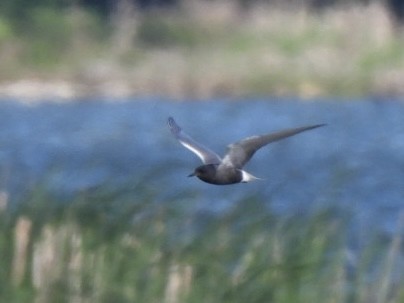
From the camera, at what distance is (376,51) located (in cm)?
2944

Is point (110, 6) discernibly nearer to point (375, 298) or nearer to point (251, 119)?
point (251, 119)

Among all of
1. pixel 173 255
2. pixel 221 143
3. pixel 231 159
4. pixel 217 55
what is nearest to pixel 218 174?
pixel 231 159

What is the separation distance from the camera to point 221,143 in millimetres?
20859

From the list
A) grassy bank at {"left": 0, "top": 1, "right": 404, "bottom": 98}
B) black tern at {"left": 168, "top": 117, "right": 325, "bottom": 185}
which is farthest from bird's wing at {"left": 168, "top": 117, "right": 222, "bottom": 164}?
grassy bank at {"left": 0, "top": 1, "right": 404, "bottom": 98}

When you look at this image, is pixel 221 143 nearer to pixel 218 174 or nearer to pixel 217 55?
pixel 217 55

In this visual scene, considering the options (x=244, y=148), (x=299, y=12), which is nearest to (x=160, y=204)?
(x=244, y=148)

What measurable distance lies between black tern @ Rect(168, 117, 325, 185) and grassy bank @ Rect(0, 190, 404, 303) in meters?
1.08

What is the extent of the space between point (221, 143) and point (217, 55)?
9346 millimetres

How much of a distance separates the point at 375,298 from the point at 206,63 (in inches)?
878

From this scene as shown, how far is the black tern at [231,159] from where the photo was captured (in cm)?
589

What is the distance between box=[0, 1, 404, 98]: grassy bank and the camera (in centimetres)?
2895

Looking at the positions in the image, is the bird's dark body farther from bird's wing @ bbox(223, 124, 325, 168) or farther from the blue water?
the blue water

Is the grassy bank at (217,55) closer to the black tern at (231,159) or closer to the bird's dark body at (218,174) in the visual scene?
the black tern at (231,159)

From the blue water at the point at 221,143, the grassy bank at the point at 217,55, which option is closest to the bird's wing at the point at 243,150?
the blue water at the point at 221,143
